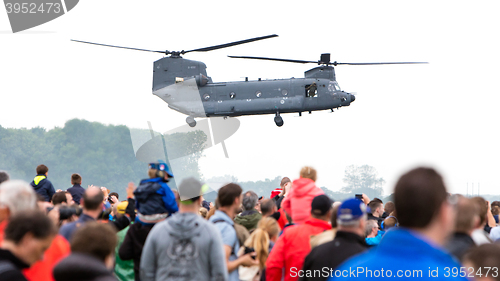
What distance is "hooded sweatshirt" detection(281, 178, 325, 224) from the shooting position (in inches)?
273

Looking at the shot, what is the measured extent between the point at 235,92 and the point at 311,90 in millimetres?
4481

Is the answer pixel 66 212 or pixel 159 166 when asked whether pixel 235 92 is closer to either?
pixel 66 212

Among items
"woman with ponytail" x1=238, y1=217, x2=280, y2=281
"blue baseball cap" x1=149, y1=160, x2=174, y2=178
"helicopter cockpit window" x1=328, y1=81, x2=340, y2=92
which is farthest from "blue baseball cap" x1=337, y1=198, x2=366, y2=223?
"helicopter cockpit window" x1=328, y1=81, x2=340, y2=92

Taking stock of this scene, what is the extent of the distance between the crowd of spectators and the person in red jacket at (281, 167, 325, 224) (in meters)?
0.02

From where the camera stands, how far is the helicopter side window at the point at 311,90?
2945cm

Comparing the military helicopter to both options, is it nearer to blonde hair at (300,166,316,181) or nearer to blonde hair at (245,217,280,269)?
blonde hair at (300,166,316,181)

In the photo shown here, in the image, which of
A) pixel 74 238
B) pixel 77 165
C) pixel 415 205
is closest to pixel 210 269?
pixel 74 238

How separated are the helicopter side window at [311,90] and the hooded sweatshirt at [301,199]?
73.5 ft

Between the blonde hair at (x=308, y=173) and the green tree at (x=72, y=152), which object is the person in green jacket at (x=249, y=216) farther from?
the green tree at (x=72, y=152)

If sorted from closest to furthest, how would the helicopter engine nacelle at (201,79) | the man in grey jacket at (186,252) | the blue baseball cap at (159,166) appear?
the man in grey jacket at (186,252) < the blue baseball cap at (159,166) < the helicopter engine nacelle at (201,79)

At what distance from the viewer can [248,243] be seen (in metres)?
6.56

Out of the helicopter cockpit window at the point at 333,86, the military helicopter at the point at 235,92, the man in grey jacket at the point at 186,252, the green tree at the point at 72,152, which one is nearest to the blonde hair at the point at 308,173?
the man in grey jacket at the point at 186,252

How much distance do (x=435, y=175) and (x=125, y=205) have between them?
7.08 m

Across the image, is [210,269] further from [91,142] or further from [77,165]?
[77,165]
